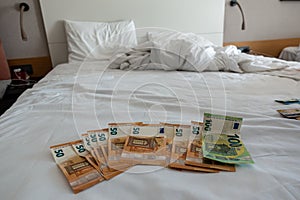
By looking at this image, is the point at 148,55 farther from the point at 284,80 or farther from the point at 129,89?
the point at 284,80

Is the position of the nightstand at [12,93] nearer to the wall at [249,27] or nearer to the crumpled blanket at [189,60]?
the wall at [249,27]

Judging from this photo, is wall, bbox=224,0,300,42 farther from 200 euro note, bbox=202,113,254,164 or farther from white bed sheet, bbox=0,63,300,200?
200 euro note, bbox=202,113,254,164

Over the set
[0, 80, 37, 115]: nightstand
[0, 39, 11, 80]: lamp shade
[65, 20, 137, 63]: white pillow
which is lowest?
[0, 80, 37, 115]: nightstand

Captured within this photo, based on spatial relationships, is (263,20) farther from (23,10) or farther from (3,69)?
(3,69)

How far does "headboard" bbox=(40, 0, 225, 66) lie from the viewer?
2039 millimetres

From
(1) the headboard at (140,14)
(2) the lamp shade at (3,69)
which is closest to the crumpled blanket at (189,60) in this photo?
(1) the headboard at (140,14)

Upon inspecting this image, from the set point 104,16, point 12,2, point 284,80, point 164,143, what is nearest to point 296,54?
point 284,80

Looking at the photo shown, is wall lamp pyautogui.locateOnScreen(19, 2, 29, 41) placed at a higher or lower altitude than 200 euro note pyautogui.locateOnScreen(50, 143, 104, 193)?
higher

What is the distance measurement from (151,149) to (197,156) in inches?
5.3

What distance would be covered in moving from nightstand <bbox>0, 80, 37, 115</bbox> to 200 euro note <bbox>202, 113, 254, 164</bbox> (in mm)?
1330

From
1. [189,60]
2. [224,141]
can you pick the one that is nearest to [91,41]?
[189,60]

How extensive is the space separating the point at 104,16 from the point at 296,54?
2090mm

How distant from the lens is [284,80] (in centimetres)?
124

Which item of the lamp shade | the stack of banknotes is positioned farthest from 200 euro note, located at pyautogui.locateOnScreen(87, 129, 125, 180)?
the lamp shade
